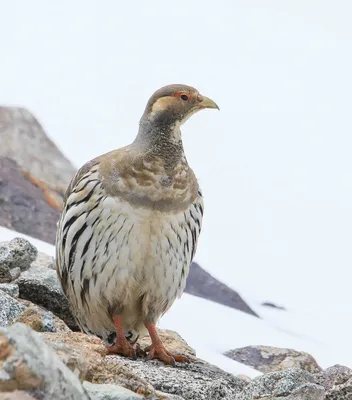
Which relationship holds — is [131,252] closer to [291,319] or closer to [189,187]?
[189,187]

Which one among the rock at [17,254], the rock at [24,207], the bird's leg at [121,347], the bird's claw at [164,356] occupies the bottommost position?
the rock at [24,207]

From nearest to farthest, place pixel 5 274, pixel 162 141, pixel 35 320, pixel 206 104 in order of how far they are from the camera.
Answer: pixel 35 320, pixel 162 141, pixel 206 104, pixel 5 274

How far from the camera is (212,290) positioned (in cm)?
1555

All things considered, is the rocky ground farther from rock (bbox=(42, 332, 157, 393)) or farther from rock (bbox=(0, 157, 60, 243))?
rock (bbox=(0, 157, 60, 243))

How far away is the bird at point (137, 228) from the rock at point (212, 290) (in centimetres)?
661

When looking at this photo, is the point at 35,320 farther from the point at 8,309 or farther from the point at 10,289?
the point at 10,289

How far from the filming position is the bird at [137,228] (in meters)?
8.04

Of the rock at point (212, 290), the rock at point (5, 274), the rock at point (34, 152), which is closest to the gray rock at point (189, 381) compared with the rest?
the rock at point (5, 274)

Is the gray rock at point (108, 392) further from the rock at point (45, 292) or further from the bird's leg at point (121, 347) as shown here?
the rock at point (45, 292)

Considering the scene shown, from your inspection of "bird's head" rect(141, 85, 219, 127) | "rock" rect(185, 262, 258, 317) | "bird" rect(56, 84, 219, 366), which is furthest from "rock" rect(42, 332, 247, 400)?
"rock" rect(185, 262, 258, 317)

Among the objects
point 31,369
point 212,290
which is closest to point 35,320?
point 31,369

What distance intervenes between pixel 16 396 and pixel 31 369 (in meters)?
0.11

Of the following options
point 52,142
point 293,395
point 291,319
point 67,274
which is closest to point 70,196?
point 67,274

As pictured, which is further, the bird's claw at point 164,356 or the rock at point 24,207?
the rock at point 24,207
